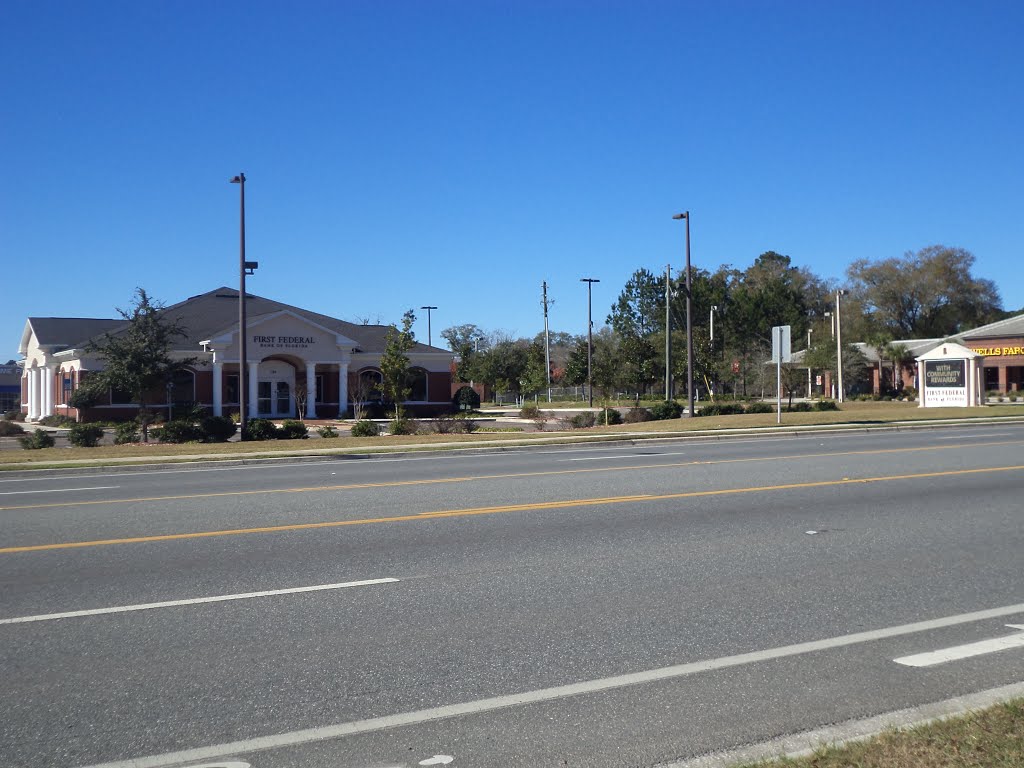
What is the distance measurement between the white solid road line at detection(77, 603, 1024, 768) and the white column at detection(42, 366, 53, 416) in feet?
157

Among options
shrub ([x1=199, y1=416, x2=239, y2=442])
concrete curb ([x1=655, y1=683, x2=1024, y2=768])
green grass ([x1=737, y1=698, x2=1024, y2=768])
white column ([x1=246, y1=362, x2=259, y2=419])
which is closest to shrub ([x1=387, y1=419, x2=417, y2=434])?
shrub ([x1=199, y1=416, x2=239, y2=442])

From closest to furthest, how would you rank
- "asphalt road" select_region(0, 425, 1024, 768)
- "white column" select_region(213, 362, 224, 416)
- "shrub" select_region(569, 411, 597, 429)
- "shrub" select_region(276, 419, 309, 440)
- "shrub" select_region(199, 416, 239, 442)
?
"asphalt road" select_region(0, 425, 1024, 768)
"shrub" select_region(199, 416, 239, 442)
"shrub" select_region(276, 419, 309, 440)
"shrub" select_region(569, 411, 597, 429)
"white column" select_region(213, 362, 224, 416)

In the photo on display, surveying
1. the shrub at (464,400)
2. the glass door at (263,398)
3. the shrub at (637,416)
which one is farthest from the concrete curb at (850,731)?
the shrub at (464,400)

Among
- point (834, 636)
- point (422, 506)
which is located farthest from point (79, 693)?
point (422, 506)

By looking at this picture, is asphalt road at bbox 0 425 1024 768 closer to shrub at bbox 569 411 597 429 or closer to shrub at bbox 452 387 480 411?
shrub at bbox 569 411 597 429

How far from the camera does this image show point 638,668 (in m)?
5.61

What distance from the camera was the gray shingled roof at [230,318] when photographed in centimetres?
4709

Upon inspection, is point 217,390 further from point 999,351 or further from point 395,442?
point 999,351

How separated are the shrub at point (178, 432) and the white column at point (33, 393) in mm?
27121

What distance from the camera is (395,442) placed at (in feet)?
84.6

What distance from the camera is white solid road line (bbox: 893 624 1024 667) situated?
575cm

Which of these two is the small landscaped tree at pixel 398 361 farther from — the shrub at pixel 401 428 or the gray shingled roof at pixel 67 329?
the gray shingled roof at pixel 67 329

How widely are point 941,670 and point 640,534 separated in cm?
455

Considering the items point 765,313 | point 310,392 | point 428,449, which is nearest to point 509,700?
point 428,449
